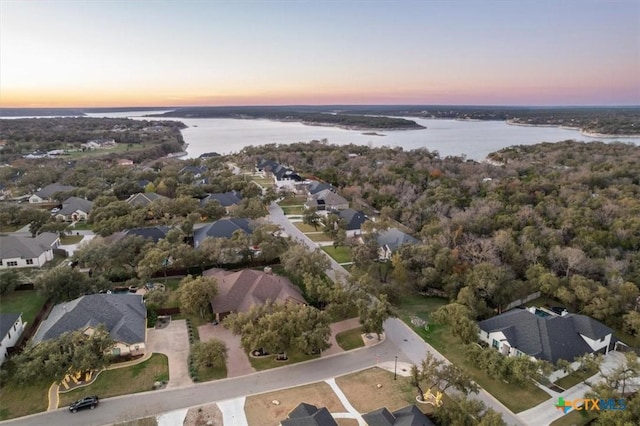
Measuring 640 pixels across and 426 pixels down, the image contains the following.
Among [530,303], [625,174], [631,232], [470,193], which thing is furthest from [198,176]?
[625,174]

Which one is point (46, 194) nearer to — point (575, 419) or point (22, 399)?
point (22, 399)

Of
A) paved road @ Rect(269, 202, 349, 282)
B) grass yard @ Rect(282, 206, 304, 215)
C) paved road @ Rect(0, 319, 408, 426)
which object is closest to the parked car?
paved road @ Rect(0, 319, 408, 426)

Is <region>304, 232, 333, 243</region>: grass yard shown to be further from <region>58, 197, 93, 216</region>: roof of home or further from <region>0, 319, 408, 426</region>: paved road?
<region>58, 197, 93, 216</region>: roof of home

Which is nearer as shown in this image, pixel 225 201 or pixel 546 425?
pixel 546 425

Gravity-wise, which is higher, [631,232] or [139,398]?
[631,232]

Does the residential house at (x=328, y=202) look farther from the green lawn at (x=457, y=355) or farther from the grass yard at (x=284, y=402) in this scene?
the grass yard at (x=284, y=402)

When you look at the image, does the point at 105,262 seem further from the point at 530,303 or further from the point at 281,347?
the point at 530,303
